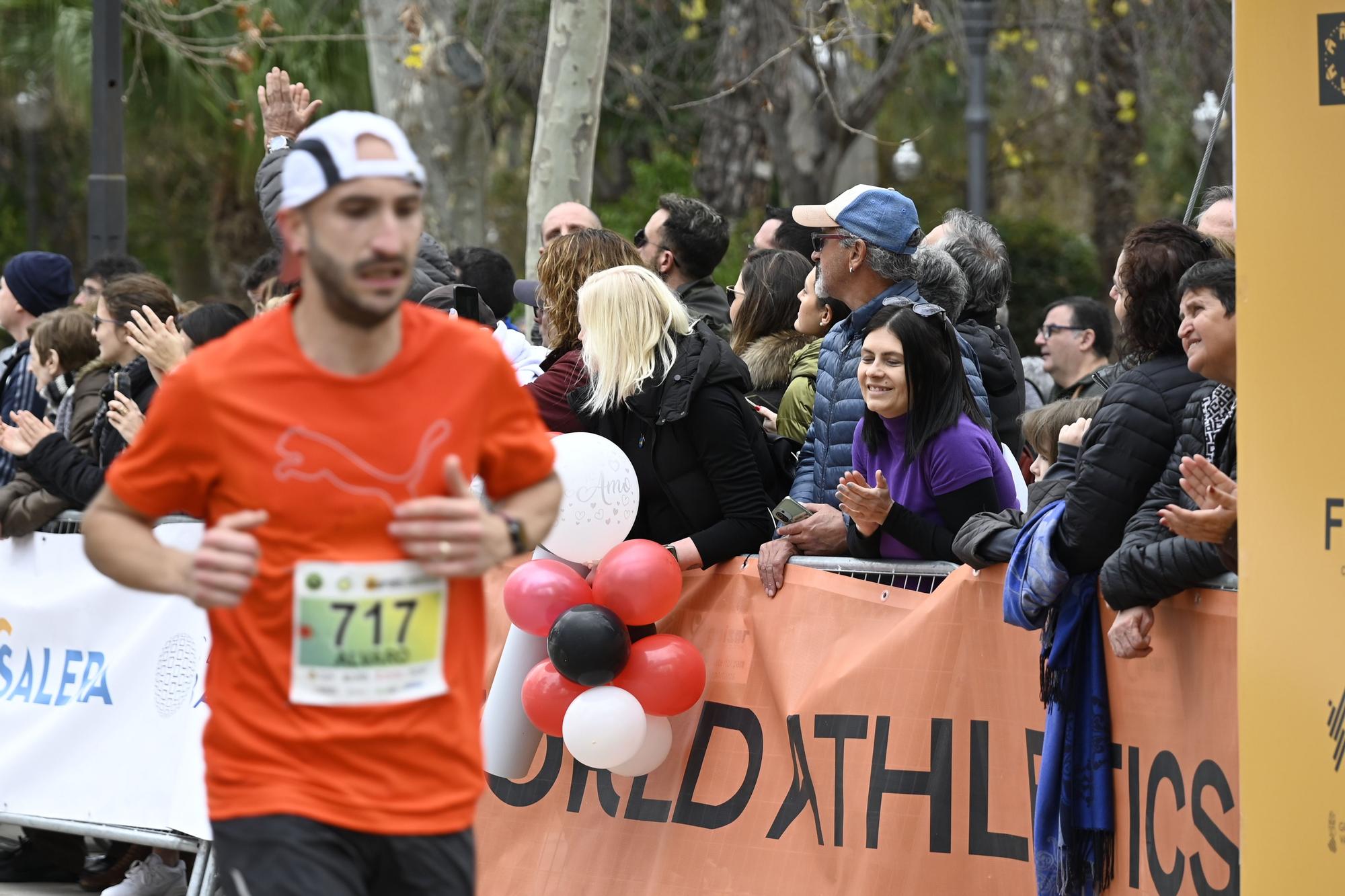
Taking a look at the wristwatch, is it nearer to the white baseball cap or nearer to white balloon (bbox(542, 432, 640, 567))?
the white baseball cap

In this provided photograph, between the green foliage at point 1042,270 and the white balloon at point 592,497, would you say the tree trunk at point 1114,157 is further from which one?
the white balloon at point 592,497

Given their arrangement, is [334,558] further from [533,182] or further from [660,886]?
[533,182]

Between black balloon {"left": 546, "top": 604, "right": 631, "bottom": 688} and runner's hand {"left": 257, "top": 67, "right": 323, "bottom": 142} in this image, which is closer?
black balloon {"left": 546, "top": 604, "right": 631, "bottom": 688}

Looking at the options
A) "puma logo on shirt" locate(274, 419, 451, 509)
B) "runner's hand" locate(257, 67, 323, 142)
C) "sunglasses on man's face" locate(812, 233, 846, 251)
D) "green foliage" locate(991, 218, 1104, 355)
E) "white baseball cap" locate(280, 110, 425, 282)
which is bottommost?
"puma logo on shirt" locate(274, 419, 451, 509)

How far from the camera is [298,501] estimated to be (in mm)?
3209

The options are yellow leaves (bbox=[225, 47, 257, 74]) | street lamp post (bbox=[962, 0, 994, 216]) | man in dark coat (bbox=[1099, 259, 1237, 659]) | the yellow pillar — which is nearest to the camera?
the yellow pillar

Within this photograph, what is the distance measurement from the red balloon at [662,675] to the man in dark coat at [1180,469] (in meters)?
1.53

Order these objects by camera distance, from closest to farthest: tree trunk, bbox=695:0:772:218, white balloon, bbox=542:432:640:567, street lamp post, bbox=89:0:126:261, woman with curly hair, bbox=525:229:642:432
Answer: white balloon, bbox=542:432:640:567 < woman with curly hair, bbox=525:229:642:432 < street lamp post, bbox=89:0:126:261 < tree trunk, bbox=695:0:772:218

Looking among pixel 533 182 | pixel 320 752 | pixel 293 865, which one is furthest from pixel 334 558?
pixel 533 182

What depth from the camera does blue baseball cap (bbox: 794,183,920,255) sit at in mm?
6164

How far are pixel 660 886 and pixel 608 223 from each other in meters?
11.5

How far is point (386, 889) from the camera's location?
10.9ft

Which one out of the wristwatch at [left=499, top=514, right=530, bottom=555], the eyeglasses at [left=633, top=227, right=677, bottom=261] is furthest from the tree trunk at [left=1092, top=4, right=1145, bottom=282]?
the wristwatch at [left=499, top=514, right=530, bottom=555]

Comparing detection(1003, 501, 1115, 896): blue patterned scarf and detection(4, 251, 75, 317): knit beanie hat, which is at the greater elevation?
detection(4, 251, 75, 317): knit beanie hat
